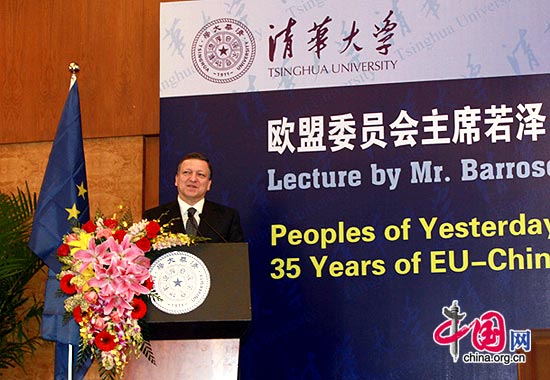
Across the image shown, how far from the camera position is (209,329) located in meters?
3.70

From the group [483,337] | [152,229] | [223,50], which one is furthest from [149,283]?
[223,50]

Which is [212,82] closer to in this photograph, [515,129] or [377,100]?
[377,100]

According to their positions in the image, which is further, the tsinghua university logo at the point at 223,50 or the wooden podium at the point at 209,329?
the tsinghua university logo at the point at 223,50

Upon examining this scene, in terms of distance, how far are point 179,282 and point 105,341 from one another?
36 cm

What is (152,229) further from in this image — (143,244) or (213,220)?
(213,220)

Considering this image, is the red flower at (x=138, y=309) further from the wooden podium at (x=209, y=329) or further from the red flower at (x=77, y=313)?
the red flower at (x=77, y=313)

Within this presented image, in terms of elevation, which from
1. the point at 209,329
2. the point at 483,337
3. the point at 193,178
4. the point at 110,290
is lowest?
the point at 483,337

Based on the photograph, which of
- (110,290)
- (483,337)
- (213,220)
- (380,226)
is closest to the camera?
(110,290)

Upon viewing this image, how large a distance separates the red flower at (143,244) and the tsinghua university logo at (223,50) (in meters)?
2.03

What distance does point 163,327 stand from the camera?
3686 mm

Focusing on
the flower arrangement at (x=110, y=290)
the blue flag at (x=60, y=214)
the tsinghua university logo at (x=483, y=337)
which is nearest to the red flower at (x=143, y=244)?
the flower arrangement at (x=110, y=290)

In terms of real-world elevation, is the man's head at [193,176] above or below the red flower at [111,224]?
above

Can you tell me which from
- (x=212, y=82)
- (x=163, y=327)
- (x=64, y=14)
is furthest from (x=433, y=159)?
(x=64, y=14)

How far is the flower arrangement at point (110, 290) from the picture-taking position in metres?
3.62
